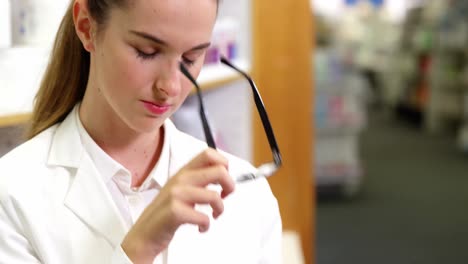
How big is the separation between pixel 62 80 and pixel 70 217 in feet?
0.73

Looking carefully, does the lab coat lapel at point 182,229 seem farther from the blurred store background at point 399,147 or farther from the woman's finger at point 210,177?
A: the blurred store background at point 399,147

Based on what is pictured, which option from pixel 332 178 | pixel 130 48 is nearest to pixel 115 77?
pixel 130 48

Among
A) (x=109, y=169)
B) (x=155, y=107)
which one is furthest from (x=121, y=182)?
(x=155, y=107)

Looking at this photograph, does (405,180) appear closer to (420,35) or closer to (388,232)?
(388,232)

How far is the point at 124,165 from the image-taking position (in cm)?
100

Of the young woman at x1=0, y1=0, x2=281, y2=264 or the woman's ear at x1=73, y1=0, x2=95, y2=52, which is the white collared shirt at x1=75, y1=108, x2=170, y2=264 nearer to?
the young woman at x1=0, y1=0, x2=281, y2=264

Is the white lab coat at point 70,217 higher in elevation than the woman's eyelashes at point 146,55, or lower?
lower

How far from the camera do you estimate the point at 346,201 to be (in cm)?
477

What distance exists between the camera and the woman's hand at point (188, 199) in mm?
756

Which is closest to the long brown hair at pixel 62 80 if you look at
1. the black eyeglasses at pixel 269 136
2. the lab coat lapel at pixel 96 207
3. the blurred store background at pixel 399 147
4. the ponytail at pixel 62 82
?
the ponytail at pixel 62 82

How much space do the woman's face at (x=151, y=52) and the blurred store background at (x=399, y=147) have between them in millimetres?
2796

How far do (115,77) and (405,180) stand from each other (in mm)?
4647

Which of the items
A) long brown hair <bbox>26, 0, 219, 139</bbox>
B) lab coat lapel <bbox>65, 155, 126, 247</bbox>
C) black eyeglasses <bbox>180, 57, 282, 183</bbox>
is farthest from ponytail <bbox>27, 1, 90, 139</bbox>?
black eyeglasses <bbox>180, 57, 282, 183</bbox>

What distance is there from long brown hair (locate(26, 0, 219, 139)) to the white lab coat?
35mm
